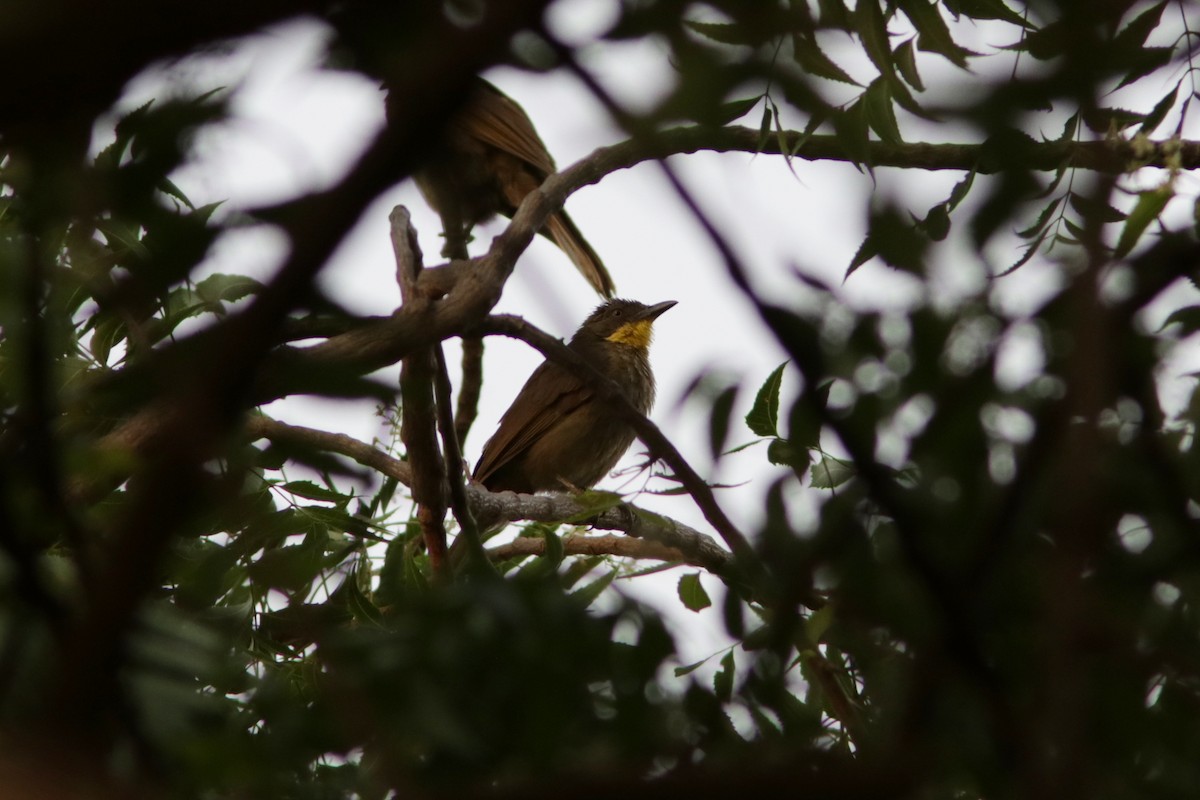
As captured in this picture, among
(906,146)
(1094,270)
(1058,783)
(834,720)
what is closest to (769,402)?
(834,720)

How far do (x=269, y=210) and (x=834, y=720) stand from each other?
2.52 metres

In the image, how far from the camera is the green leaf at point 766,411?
3182 mm

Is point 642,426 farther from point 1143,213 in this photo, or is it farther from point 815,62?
point 1143,213

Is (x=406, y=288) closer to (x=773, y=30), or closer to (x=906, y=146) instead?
(x=906, y=146)

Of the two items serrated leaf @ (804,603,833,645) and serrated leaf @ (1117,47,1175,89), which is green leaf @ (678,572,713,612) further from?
serrated leaf @ (1117,47,1175,89)

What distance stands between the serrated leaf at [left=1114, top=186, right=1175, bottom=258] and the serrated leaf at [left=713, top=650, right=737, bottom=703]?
102cm

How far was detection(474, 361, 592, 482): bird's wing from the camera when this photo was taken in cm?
806

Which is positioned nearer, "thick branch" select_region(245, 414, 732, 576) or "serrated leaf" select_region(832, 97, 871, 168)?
"serrated leaf" select_region(832, 97, 871, 168)

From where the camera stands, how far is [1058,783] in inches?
43.0

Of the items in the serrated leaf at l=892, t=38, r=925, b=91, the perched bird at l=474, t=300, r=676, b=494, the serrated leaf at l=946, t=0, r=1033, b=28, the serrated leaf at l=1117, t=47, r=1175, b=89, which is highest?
the perched bird at l=474, t=300, r=676, b=494

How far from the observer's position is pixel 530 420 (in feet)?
26.5

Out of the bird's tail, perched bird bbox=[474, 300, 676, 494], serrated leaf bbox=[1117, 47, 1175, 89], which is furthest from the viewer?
perched bird bbox=[474, 300, 676, 494]

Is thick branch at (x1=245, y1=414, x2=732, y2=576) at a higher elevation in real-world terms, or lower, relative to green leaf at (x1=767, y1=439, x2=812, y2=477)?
higher

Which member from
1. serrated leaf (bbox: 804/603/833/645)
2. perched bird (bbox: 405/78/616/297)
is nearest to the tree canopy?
serrated leaf (bbox: 804/603/833/645)
